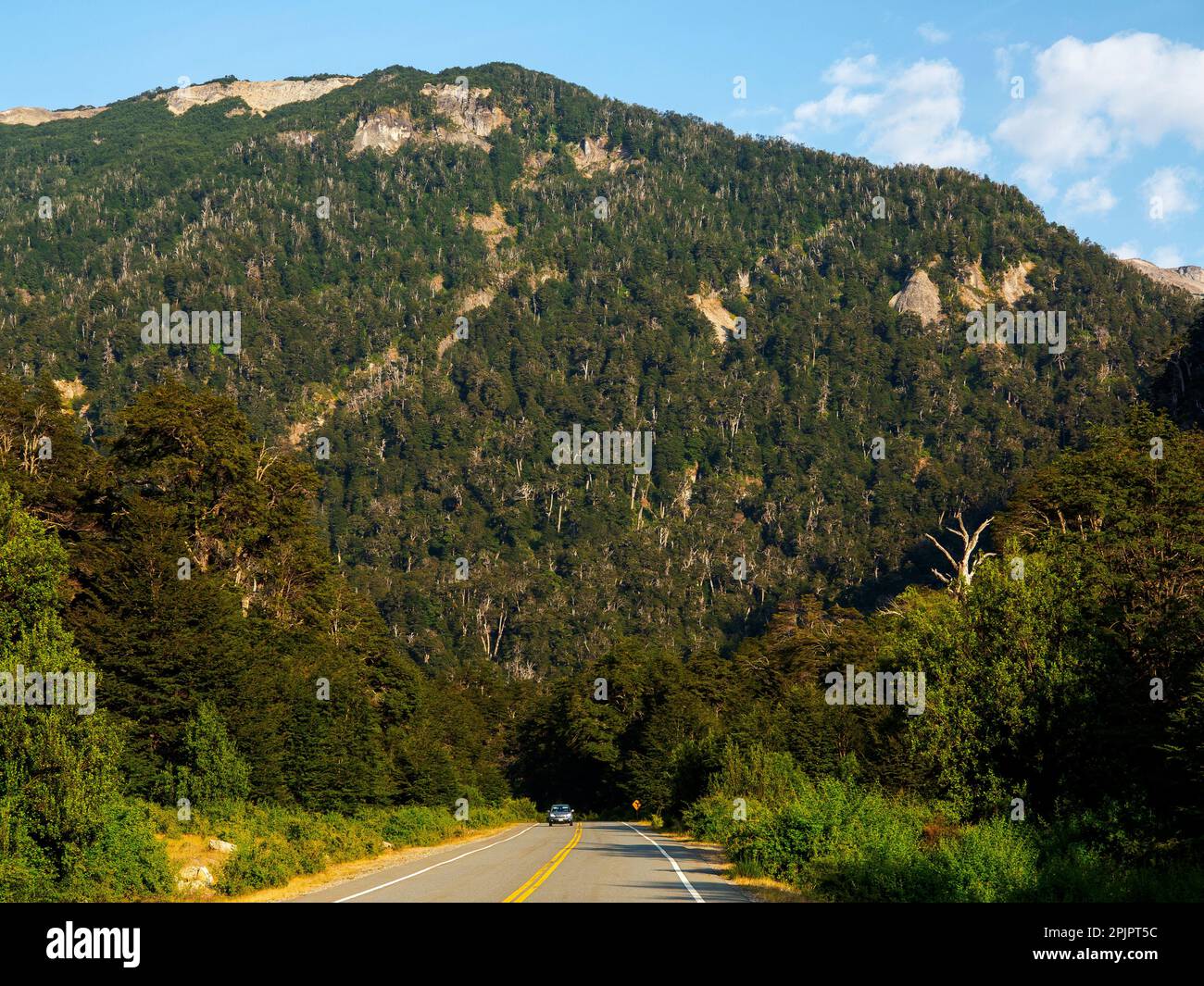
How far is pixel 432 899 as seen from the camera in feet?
70.5

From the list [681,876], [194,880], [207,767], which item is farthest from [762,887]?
[207,767]

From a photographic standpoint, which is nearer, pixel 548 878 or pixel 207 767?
pixel 548 878

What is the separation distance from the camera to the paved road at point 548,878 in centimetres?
2220

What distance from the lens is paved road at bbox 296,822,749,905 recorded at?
2220cm

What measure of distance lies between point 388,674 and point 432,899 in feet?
189

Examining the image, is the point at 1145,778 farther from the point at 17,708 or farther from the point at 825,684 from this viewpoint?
the point at 825,684

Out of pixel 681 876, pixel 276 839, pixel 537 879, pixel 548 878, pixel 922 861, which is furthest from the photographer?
pixel 276 839

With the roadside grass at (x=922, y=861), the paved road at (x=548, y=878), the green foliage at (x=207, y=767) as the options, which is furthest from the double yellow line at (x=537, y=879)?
the green foliage at (x=207, y=767)

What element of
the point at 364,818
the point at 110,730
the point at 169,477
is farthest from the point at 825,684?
the point at 110,730

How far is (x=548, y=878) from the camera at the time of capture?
27.4 m

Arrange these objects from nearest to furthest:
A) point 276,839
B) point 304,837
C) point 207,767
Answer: point 276,839
point 304,837
point 207,767

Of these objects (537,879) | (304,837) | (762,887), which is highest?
(762,887)

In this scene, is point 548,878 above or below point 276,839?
above

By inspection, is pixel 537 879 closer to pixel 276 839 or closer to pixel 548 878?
pixel 548 878
